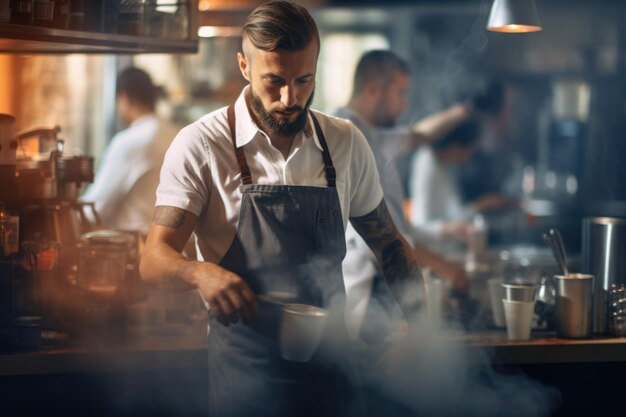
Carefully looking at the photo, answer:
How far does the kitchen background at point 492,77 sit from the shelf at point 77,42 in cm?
295

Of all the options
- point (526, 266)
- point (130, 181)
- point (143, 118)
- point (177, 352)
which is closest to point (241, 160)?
point (177, 352)

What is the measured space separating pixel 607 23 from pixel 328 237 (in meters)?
5.29

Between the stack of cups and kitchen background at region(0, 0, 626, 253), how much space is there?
11.3 feet

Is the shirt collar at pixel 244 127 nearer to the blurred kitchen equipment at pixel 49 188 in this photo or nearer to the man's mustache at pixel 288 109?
the man's mustache at pixel 288 109

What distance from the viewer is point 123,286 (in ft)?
9.34

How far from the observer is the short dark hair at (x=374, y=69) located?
3.80 meters

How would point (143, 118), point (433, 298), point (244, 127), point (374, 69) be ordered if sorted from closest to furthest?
point (244, 127) → point (433, 298) → point (374, 69) → point (143, 118)

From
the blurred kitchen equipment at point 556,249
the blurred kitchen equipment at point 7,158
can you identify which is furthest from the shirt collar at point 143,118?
the blurred kitchen equipment at point 556,249

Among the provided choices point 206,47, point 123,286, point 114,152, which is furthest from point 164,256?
point 206,47

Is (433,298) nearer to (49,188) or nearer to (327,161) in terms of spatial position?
(327,161)

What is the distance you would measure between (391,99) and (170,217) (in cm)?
171

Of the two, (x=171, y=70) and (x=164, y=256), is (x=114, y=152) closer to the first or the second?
(x=171, y=70)

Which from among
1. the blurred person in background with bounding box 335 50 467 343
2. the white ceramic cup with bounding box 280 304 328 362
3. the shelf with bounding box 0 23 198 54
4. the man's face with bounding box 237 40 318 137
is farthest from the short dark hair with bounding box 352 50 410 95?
the white ceramic cup with bounding box 280 304 328 362

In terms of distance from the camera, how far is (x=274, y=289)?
2.39m
